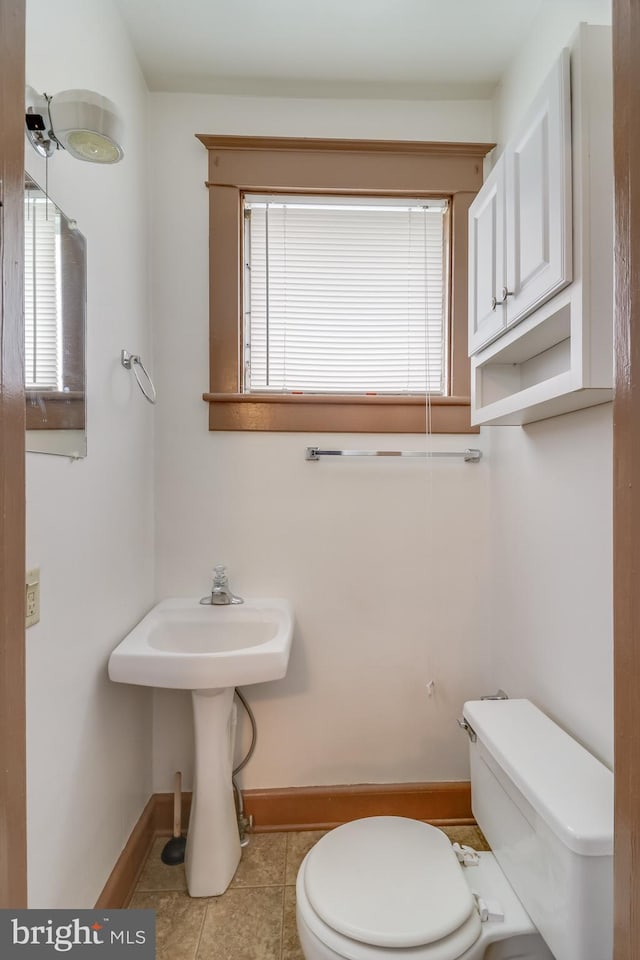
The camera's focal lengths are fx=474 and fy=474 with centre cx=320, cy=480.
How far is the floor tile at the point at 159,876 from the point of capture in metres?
1.43

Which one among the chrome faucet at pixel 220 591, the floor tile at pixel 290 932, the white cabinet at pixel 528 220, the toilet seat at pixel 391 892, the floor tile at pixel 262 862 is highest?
the white cabinet at pixel 528 220

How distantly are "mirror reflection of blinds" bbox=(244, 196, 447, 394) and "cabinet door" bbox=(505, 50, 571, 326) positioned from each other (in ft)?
2.12

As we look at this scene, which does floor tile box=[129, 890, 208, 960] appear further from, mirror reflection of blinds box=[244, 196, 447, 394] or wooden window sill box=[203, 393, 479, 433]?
mirror reflection of blinds box=[244, 196, 447, 394]

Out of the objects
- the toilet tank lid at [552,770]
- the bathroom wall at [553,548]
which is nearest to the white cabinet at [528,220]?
the bathroom wall at [553,548]

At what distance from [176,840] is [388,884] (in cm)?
86

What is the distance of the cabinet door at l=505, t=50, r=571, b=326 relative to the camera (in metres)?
0.92

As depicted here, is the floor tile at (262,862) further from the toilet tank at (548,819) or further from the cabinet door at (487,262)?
the cabinet door at (487,262)

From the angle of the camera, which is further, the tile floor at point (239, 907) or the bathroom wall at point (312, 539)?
the bathroom wall at point (312, 539)

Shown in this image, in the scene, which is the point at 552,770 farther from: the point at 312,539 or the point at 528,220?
the point at 528,220

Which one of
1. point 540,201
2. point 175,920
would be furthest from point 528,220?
point 175,920

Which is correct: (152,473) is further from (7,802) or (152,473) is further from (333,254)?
(7,802)

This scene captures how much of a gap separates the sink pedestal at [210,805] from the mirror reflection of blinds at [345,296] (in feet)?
3.57

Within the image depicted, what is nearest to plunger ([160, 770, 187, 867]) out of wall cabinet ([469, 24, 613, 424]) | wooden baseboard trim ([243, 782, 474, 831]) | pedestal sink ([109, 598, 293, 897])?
pedestal sink ([109, 598, 293, 897])

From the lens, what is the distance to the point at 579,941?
2.74 feet
